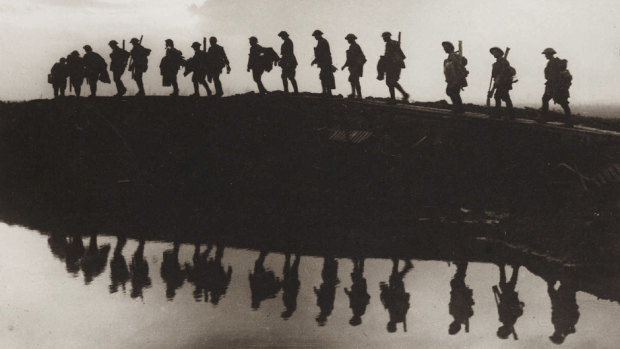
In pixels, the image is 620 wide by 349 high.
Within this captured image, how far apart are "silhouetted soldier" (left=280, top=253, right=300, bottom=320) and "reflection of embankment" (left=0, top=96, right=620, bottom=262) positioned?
3.39ft

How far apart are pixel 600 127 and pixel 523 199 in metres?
4.26

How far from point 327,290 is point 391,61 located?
7924mm

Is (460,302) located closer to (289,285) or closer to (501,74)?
(289,285)

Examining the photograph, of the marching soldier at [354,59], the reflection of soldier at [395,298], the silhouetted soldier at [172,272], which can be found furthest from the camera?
the marching soldier at [354,59]

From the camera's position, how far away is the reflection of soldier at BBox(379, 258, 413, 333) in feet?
29.0

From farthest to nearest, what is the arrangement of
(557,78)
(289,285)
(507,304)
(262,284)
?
(557,78) → (262,284) → (289,285) → (507,304)

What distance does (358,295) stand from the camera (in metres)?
9.80

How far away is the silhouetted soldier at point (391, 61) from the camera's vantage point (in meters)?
16.0

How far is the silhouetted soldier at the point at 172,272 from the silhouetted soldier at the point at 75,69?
10748 millimetres

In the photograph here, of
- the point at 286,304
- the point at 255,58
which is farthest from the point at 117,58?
the point at 286,304

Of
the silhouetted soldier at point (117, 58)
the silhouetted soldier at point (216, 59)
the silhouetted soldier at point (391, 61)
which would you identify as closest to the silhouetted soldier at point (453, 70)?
the silhouetted soldier at point (391, 61)

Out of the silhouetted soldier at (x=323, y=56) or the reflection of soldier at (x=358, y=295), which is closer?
the reflection of soldier at (x=358, y=295)

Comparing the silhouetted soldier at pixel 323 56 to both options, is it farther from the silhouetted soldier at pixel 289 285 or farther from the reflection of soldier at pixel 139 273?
the reflection of soldier at pixel 139 273

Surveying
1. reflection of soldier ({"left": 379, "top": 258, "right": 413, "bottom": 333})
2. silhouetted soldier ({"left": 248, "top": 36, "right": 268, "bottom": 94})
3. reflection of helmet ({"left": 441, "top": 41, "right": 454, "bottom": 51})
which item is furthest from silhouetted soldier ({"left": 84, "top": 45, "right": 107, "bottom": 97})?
reflection of soldier ({"left": 379, "top": 258, "right": 413, "bottom": 333})
